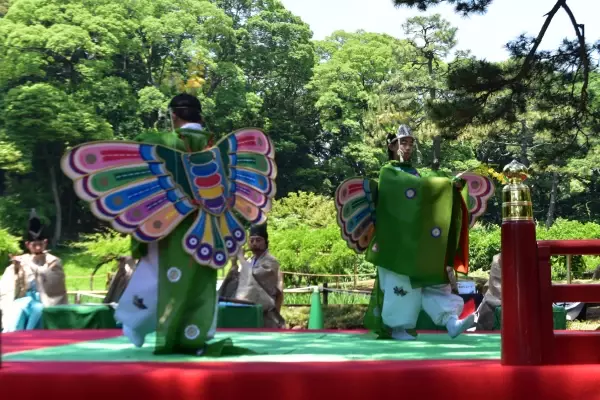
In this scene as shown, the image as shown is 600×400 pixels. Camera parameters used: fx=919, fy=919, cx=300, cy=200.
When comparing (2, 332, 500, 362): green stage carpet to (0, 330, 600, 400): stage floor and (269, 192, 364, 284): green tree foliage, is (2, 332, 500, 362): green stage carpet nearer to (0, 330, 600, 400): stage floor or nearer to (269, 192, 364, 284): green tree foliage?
(0, 330, 600, 400): stage floor

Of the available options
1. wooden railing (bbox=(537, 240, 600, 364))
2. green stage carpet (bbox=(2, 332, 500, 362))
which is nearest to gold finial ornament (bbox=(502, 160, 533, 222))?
wooden railing (bbox=(537, 240, 600, 364))

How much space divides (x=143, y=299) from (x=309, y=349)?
103 cm

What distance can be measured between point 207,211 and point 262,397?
1.47m

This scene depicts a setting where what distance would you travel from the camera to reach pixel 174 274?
16.6 feet

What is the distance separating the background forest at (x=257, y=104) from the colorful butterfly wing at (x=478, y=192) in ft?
53.3

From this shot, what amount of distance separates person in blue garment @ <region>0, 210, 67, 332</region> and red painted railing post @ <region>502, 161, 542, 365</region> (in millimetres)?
5594

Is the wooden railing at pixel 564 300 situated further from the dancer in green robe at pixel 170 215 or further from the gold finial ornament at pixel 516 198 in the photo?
the dancer in green robe at pixel 170 215

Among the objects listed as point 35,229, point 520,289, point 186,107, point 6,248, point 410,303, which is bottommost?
point 410,303

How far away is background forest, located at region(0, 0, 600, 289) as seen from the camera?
2997cm

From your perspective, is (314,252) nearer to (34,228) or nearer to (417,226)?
(34,228)

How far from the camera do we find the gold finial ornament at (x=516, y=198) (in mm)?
4156

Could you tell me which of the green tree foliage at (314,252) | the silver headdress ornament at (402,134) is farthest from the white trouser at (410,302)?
the green tree foliage at (314,252)

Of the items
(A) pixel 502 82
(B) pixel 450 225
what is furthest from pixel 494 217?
(B) pixel 450 225

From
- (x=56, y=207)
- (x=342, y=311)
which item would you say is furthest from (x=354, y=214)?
(x=56, y=207)
